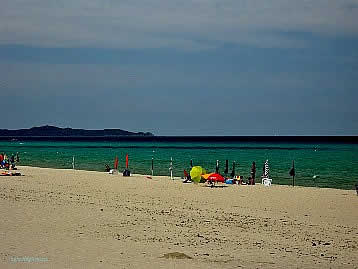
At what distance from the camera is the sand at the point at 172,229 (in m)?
9.61

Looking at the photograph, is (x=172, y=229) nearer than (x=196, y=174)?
Yes

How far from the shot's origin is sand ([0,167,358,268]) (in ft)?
31.5

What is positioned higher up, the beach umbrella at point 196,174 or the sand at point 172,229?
the beach umbrella at point 196,174

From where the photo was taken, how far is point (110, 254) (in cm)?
985

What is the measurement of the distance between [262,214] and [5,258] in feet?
27.3

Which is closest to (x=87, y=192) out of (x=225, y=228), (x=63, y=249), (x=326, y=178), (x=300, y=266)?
(x=225, y=228)

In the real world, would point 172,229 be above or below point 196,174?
below

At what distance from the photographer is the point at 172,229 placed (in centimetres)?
1262

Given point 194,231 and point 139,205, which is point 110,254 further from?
point 139,205

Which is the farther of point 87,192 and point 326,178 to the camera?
point 326,178

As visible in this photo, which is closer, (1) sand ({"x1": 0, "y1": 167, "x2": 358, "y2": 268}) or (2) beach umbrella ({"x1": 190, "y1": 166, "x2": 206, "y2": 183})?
(1) sand ({"x1": 0, "y1": 167, "x2": 358, "y2": 268})

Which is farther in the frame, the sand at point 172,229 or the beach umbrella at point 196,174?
the beach umbrella at point 196,174

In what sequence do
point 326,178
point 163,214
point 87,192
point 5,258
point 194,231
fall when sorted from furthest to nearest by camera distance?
1. point 326,178
2. point 87,192
3. point 163,214
4. point 194,231
5. point 5,258

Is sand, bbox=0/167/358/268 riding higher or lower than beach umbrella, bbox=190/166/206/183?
lower
